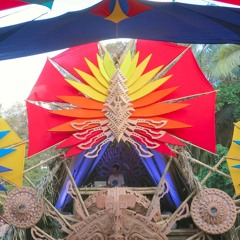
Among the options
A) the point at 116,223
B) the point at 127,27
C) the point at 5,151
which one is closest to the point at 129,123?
the point at 116,223


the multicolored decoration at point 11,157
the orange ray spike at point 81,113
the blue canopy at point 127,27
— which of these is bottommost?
the multicolored decoration at point 11,157

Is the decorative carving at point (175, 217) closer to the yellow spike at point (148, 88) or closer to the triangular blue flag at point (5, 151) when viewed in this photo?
the yellow spike at point (148, 88)

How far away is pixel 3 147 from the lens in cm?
838

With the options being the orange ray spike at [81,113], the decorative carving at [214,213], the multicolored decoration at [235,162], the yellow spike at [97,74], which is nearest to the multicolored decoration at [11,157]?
the orange ray spike at [81,113]

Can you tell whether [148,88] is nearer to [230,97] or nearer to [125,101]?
[125,101]

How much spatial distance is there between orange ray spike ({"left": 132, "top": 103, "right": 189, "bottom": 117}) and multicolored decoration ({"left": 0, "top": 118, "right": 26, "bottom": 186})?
2.19m

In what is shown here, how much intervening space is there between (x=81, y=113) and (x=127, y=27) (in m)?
4.18

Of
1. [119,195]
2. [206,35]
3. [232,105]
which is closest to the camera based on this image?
[206,35]

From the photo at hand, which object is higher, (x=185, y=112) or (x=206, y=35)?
(x=206, y=35)

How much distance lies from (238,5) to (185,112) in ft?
15.7

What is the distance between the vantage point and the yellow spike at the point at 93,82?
8578 mm

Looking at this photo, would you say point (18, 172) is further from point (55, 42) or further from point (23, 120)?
point (23, 120)

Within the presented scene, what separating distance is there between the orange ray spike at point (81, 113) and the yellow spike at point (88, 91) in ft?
0.85

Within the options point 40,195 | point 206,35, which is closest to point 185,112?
point 40,195
